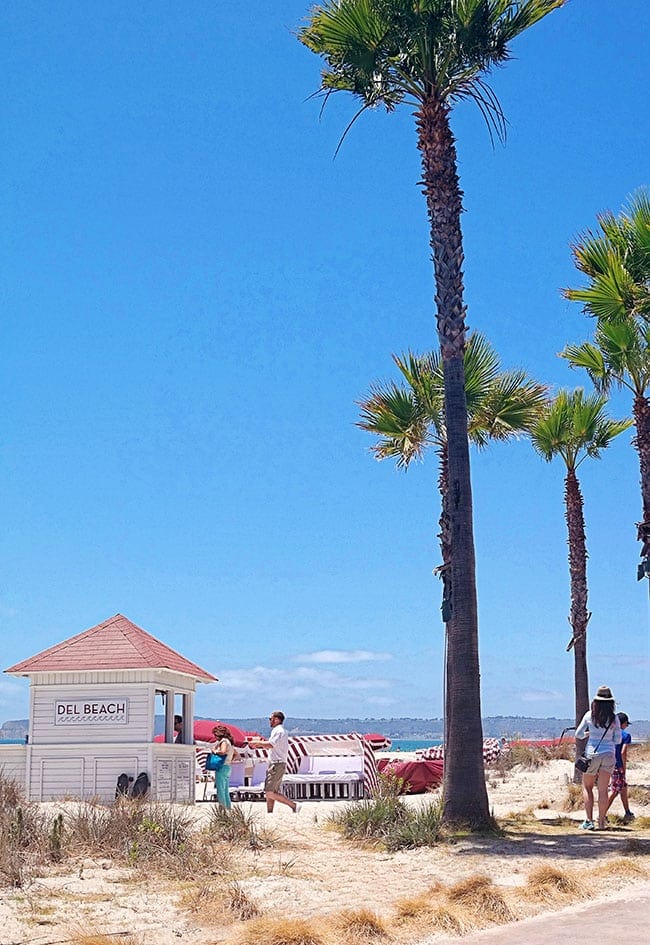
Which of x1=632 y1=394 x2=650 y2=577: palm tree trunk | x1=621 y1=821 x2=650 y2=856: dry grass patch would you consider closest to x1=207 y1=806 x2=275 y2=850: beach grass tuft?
x1=621 y1=821 x2=650 y2=856: dry grass patch

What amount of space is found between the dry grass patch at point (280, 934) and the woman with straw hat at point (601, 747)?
23.4 feet

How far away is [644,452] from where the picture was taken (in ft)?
70.5

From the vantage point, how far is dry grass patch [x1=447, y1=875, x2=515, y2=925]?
890cm

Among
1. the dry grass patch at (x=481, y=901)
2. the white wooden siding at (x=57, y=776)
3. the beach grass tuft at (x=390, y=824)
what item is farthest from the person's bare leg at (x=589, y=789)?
the white wooden siding at (x=57, y=776)

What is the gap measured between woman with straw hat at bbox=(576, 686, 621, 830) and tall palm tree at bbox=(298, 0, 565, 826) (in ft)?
4.39

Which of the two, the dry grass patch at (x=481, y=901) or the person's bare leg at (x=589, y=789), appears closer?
the dry grass patch at (x=481, y=901)

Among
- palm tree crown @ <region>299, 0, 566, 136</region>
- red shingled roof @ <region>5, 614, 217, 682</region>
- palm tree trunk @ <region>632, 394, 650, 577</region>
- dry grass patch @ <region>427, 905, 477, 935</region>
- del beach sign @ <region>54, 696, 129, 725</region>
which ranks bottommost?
dry grass patch @ <region>427, 905, 477, 935</region>

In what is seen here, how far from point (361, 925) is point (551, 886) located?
93.0 inches

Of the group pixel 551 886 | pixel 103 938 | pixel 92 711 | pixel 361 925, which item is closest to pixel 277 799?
pixel 92 711

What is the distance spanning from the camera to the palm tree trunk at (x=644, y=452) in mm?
20844

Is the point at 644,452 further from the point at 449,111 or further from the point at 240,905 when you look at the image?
the point at 240,905

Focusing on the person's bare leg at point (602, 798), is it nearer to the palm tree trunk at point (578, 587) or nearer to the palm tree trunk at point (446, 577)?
the palm tree trunk at point (446, 577)

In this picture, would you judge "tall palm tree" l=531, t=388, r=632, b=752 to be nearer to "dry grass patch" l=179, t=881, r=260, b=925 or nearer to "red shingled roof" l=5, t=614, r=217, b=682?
"red shingled roof" l=5, t=614, r=217, b=682

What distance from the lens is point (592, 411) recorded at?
25.5 m
